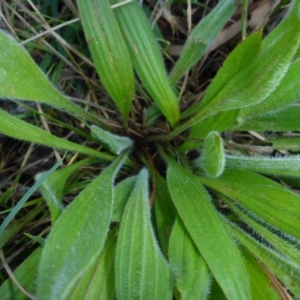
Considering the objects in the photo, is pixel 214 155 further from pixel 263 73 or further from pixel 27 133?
pixel 27 133

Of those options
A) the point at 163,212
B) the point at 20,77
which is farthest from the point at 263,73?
the point at 20,77

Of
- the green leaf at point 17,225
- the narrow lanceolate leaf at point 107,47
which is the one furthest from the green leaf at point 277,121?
the green leaf at point 17,225

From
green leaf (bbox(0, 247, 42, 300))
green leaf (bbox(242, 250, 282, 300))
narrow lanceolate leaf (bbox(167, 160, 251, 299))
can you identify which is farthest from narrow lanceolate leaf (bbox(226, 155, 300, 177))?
green leaf (bbox(0, 247, 42, 300))

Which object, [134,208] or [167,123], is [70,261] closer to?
[134,208]

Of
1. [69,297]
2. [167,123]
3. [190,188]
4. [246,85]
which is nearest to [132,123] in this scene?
[167,123]

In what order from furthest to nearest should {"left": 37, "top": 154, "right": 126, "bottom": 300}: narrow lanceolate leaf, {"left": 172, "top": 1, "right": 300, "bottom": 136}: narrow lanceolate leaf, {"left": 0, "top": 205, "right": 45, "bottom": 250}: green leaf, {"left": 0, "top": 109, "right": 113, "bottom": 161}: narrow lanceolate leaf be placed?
{"left": 0, "top": 205, "right": 45, "bottom": 250}: green leaf
{"left": 0, "top": 109, "right": 113, "bottom": 161}: narrow lanceolate leaf
{"left": 172, "top": 1, "right": 300, "bottom": 136}: narrow lanceolate leaf
{"left": 37, "top": 154, "right": 126, "bottom": 300}: narrow lanceolate leaf

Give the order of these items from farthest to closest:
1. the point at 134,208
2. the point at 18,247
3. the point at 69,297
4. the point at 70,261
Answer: the point at 18,247
the point at 134,208
the point at 69,297
the point at 70,261

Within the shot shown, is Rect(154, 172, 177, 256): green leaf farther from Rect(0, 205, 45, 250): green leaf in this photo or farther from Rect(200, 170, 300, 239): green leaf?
Rect(0, 205, 45, 250): green leaf
